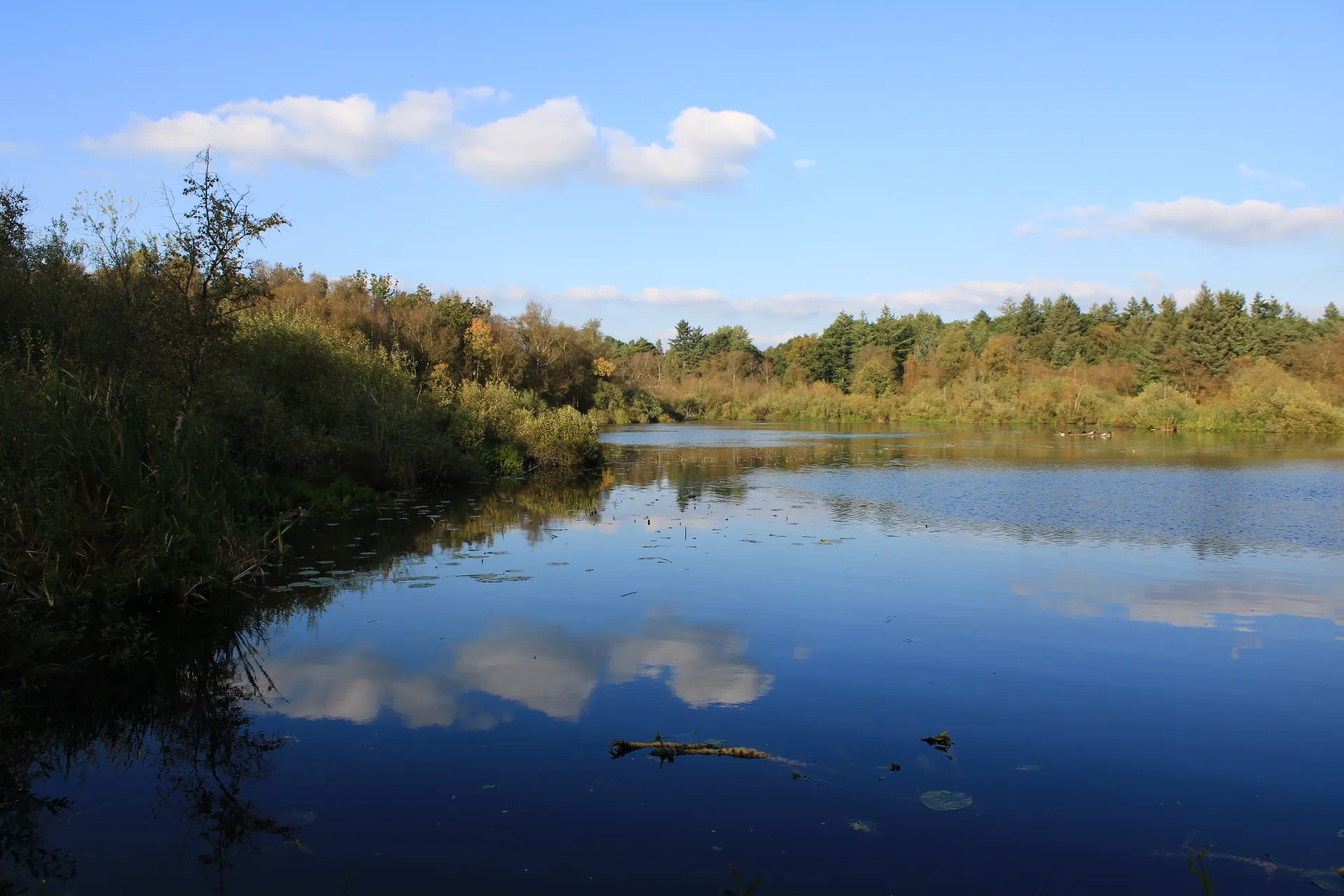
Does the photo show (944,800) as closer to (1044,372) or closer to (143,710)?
Answer: (143,710)

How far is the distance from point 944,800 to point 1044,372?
76.5m

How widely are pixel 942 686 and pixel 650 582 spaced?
5275 mm

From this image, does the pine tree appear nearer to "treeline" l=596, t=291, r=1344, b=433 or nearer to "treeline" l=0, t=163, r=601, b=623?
"treeline" l=596, t=291, r=1344, b=433

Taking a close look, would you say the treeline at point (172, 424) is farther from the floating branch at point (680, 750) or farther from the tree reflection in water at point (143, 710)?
the floating branch at point (680, 750)

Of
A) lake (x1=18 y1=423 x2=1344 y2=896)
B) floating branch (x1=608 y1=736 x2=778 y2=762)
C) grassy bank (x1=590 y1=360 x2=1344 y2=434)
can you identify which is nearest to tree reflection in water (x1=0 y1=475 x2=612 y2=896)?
lake (x1=18 y1=423 x2=1344 y2=896)

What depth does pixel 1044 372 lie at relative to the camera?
75375mm

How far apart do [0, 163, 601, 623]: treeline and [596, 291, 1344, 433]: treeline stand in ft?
153

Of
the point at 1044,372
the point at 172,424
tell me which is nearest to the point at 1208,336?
the point at 1044,372

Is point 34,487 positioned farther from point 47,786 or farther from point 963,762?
point 963,762

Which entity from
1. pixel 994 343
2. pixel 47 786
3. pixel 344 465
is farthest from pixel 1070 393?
pixel 47 786

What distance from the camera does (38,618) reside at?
326 inches

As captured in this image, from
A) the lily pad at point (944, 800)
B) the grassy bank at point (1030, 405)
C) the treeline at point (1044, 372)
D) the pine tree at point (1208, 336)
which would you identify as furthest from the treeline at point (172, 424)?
the pine tree at point (1208, 336)

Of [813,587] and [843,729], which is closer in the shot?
[843,729]

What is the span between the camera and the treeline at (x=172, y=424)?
893 centimetres
